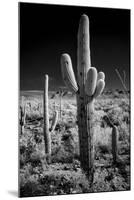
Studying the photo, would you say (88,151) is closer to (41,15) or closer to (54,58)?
(54,58)

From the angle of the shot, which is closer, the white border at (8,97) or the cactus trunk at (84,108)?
the white border at (8,97)

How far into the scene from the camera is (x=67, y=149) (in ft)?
20.9

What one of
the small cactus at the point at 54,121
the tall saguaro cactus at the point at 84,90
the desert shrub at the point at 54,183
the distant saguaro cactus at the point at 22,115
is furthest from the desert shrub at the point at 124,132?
the distant saguaro cactus at the point at 22,115

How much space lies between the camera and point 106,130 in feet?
21.6

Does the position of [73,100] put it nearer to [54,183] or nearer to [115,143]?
[115,143]

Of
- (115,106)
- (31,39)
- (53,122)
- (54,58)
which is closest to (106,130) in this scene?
(115,106)

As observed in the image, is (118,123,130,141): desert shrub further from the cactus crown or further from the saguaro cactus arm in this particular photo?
the saguaro cactus arm

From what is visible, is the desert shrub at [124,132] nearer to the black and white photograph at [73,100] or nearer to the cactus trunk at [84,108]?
the black and white photograph at [73,100]

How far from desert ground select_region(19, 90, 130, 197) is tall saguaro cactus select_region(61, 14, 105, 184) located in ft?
0.26

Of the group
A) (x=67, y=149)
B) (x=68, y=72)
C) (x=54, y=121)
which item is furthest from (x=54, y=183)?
(x=68, y=72)

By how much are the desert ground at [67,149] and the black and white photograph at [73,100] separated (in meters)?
0.01

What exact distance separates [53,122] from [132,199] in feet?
4.98

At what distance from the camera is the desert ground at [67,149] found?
6164 mm

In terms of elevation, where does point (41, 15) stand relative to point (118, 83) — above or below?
above
